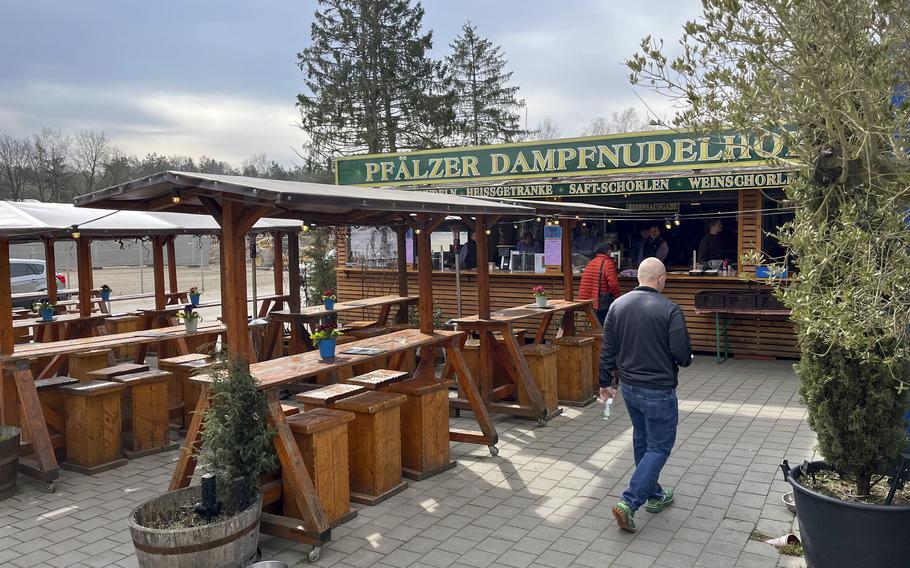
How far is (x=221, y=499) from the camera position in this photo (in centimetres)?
446

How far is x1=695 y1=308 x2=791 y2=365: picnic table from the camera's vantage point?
1050 centimetres

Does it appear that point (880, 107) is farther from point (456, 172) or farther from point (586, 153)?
point (456, 172)

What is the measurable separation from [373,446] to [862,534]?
337 cm

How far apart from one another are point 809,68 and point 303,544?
166 inches

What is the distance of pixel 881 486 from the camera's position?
4.28 meters

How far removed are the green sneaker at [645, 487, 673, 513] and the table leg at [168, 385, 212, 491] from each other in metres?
3.26

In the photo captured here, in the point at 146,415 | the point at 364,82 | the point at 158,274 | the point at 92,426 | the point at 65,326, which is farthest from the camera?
the point at 364,82

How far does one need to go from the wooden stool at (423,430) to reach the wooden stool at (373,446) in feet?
1.00

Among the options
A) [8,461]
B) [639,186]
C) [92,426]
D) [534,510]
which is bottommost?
[534,510]

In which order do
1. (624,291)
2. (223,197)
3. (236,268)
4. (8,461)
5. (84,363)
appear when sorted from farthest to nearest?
(624,291)
(84,363)
(8,461)
(236,268)
(223,197)

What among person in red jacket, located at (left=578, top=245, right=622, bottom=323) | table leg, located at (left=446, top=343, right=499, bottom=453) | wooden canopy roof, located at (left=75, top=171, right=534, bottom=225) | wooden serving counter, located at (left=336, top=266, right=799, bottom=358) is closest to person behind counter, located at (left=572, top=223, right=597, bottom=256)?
wooden serving counter, located at (left=336, top=266, right=799, bottom=358)

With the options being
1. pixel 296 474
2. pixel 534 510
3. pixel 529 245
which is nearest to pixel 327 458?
pixel 296 474

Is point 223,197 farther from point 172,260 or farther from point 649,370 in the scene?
point 172,260

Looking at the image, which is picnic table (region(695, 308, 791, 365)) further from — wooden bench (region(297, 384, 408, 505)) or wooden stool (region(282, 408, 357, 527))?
wooden stool (region(282, 408, 357, 527))
